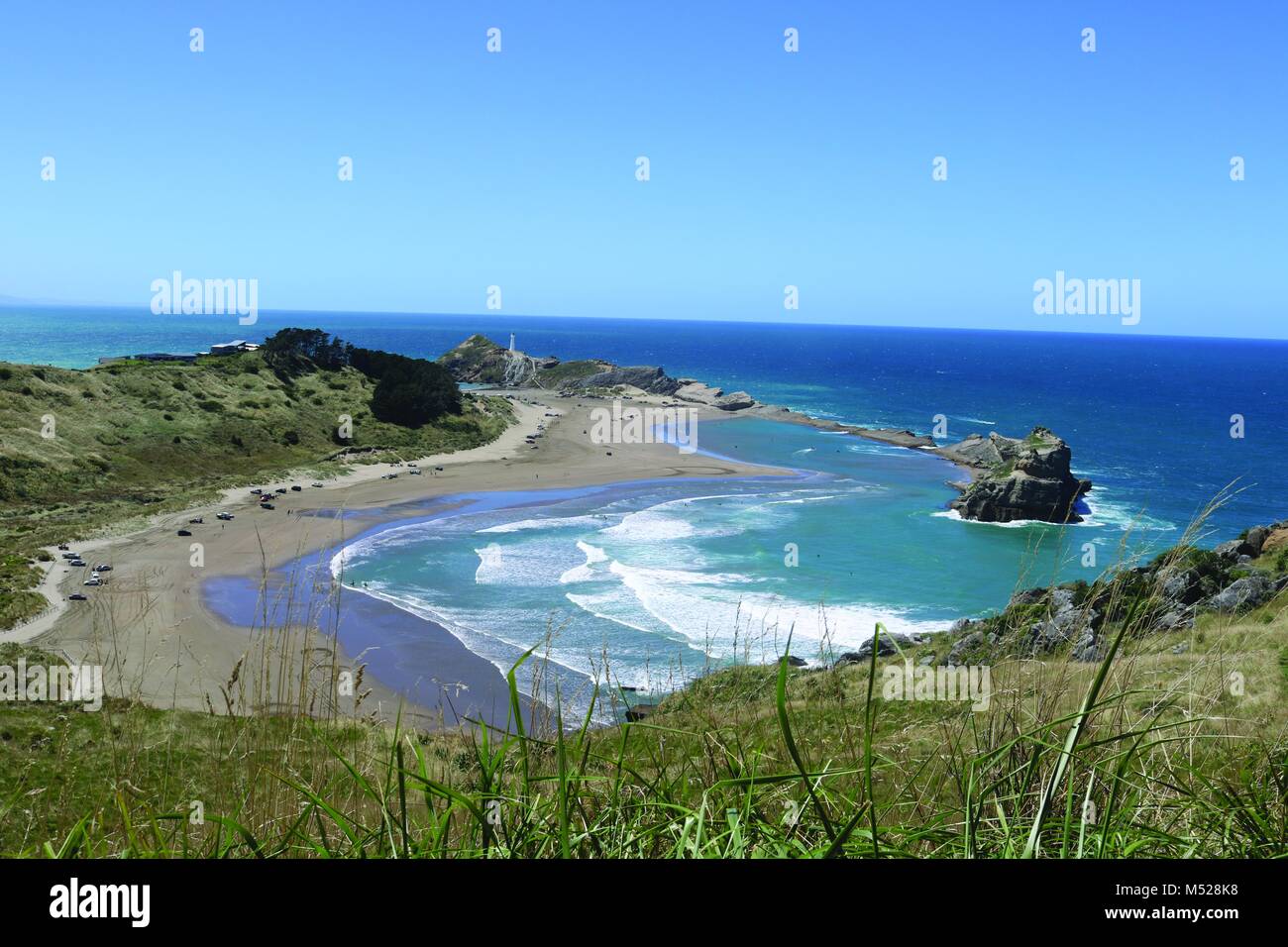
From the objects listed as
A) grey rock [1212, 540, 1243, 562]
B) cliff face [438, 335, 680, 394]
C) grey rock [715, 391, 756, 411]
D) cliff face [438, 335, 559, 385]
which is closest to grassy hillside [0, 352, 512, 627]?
grey rock [715, 391, 756, 411]

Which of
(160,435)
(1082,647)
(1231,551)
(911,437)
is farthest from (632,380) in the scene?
(1082,647)

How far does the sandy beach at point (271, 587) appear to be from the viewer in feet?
11.9

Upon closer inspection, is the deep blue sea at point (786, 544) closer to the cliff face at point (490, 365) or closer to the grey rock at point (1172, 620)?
the grey rock at point (1172, 620)

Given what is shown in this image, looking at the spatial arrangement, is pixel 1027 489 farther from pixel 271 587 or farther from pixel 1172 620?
pixel 1172 620

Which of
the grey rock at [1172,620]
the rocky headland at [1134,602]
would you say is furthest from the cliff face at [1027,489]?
the grey rock at [1172,620]

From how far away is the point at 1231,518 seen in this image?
144 ft

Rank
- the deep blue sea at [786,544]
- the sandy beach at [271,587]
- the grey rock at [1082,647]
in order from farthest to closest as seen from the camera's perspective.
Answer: the deep blue sea at [786,544] → the sandy beach at [271,587] → the grey rock at [1082,647]

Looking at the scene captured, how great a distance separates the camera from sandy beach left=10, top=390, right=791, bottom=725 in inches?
143

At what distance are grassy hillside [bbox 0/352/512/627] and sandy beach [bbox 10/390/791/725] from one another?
245 centimetres

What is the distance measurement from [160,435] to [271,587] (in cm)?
4502

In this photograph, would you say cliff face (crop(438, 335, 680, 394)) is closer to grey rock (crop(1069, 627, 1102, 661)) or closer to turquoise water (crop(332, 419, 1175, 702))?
turquoise water (crop(332, 419, 1175, 702))

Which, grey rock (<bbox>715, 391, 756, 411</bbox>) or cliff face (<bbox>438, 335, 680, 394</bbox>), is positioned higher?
cliff face (<bbox>438, 335, 680, 394</bbox>)

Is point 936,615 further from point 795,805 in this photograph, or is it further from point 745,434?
point 745,434

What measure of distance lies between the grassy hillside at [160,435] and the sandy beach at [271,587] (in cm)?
245
